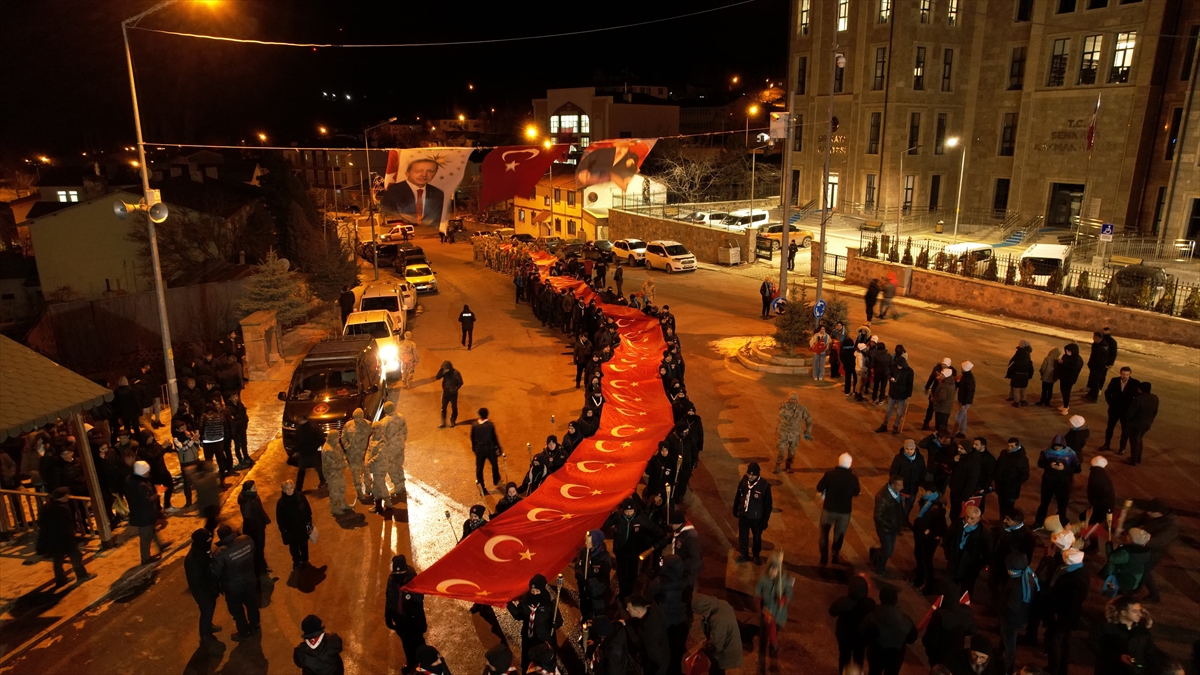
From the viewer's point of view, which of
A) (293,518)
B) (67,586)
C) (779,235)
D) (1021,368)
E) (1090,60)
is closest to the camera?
(293,518)

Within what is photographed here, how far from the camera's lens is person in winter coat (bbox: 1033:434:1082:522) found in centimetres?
966

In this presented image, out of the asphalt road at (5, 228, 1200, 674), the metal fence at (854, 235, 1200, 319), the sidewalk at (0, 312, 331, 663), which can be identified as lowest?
the sidewalk at (0, 312, 331, 663)

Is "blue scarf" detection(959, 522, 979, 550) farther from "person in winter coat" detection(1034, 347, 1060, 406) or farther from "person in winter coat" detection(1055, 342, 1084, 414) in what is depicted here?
"person in winter coat" detection(1034, 347, 1060, 406)

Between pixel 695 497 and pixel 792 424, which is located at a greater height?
pixel 792 424

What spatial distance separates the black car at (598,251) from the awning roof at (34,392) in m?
27.2

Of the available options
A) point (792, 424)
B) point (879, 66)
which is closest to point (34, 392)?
point (792, 424)

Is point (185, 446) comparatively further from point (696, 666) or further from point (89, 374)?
point (89, 374)

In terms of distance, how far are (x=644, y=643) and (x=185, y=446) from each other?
895 centimetres

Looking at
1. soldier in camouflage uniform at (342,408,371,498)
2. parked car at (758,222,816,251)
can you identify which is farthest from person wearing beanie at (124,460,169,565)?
parked car at (758,222,816,251)

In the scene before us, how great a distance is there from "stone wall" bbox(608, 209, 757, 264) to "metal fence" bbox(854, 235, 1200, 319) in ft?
29.1

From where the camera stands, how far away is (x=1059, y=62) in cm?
3431

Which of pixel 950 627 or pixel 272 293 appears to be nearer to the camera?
pixel 950 627

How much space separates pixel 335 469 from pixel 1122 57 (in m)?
37.4

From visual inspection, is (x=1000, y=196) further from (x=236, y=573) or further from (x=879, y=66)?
(x=236, y=573)
